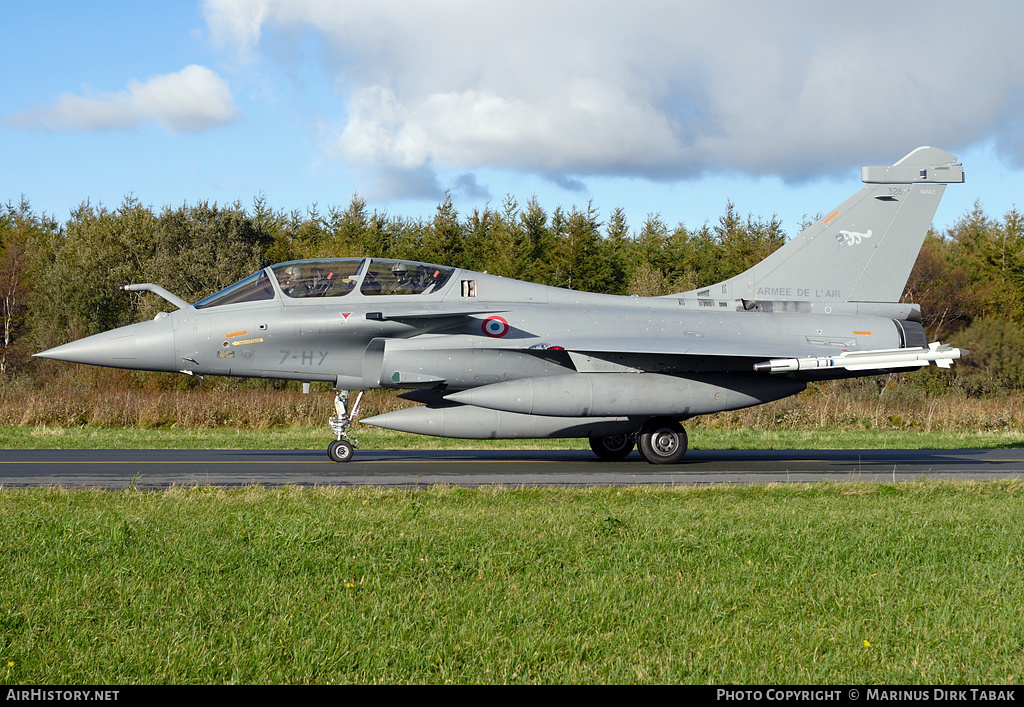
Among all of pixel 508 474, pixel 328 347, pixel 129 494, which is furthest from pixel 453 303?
pixel 129 494

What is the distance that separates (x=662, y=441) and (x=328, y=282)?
19.2 ft

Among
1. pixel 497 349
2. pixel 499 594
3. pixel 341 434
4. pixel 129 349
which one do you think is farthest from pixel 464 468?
pixel 499 594

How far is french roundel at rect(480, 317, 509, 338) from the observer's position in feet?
44.6

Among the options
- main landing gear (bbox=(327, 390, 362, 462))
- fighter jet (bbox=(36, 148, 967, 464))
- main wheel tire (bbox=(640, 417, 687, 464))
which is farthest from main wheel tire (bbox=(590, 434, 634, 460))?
main landing gear (bbox=(327, 390, 362, 462))

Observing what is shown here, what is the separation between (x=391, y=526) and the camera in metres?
7.05

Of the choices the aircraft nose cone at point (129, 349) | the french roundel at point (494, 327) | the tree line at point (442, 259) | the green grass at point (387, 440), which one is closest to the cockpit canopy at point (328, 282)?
the aircraft nose cone at point (129, 349)

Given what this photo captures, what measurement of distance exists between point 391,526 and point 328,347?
669 centimetres

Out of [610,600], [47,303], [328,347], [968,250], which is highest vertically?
[968,250]

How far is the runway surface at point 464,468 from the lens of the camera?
11000 mm

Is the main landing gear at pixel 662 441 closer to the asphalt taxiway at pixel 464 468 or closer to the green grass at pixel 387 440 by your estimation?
the asphalt taxiway at pixel 464 468

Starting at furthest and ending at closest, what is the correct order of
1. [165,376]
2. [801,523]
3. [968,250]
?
1. [968,250]
2. [165,376]
3. [801,523]

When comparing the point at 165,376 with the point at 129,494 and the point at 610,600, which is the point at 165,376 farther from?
the point at 610,600

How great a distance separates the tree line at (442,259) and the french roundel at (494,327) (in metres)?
29.4

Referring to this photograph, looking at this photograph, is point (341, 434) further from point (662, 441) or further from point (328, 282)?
point (662, 441)
